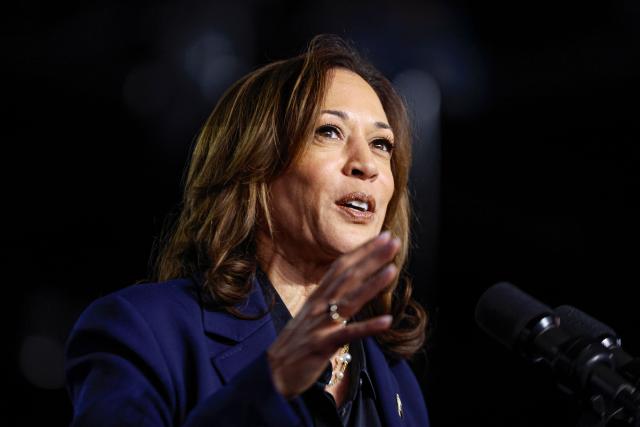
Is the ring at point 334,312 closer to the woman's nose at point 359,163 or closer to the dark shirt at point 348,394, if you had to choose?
the dark shirt at point 348,394

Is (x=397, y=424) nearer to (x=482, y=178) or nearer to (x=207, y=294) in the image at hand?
(x=207, y=294)

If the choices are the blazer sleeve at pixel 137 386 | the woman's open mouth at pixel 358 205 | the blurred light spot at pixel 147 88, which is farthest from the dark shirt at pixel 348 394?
the blurred light spot at pixel 147 88

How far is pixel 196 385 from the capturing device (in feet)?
5.12

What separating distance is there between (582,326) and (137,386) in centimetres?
85

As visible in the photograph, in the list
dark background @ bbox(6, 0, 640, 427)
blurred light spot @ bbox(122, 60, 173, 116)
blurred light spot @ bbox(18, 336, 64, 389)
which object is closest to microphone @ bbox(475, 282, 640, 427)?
dark background @ bbox(6, 0, 640, 427)

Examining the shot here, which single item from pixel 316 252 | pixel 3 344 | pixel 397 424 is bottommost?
pixel 3 344

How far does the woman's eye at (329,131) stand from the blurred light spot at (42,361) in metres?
1.88

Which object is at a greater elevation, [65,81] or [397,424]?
[65,81]

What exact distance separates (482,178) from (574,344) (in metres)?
2.64

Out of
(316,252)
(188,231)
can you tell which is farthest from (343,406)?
(188,231)

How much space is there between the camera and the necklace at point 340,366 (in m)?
1.89

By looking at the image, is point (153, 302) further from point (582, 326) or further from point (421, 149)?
point (421, 149)

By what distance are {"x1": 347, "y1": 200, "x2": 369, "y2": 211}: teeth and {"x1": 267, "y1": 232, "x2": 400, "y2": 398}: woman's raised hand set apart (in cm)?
77

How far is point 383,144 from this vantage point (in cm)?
209
